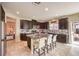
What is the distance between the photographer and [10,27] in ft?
8.52

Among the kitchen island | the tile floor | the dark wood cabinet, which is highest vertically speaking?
the dark wood cabinet

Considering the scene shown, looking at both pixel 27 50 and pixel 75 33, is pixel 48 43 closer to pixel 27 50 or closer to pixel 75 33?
pixel 27 50

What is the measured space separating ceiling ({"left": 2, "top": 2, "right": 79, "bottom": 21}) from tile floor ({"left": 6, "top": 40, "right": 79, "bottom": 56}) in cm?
63

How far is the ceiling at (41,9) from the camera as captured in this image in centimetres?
257

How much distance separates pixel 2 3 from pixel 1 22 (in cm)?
41

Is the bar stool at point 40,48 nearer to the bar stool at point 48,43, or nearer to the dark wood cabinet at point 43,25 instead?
the bar stool at point 48,43

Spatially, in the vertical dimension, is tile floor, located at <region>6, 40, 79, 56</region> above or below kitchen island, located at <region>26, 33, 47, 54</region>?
below

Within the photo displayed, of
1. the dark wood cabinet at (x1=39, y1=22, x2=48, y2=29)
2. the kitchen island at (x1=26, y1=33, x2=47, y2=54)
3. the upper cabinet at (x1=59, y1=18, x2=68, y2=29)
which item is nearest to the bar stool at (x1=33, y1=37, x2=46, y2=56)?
the kitchen island at (x1=26, y1=33, x2=47, y2=54)

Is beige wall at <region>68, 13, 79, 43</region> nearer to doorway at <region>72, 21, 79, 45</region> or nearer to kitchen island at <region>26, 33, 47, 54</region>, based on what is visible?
doorway at <region>72, 21, 79, 45</region>

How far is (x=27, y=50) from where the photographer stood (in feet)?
8.69

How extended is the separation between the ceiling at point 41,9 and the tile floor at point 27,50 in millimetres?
633

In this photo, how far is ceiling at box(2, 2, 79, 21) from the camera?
8.43 feet

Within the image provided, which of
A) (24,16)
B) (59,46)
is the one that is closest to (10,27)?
(24,16)

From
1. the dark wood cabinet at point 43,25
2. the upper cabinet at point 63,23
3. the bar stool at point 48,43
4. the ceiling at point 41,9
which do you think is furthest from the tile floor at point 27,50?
the ceiling at point 41,9
